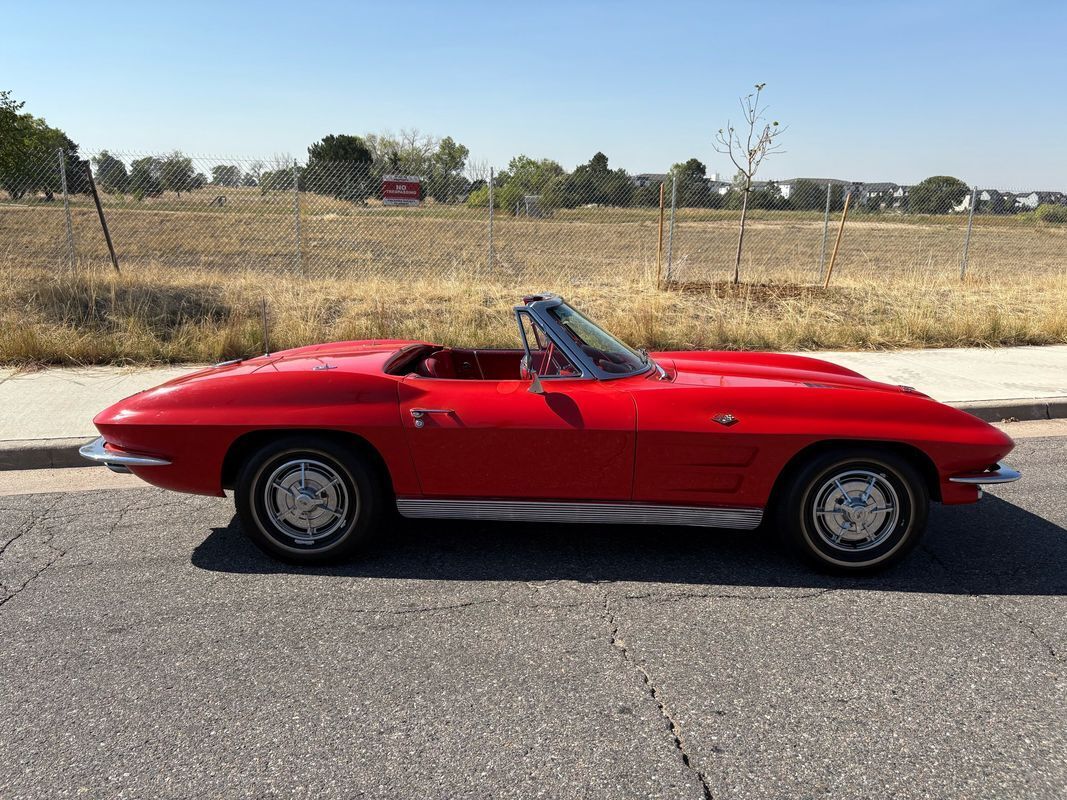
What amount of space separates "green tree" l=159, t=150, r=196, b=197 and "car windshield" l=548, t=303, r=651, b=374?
33.3ft

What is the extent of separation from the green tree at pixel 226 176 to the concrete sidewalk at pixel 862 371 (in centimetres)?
636

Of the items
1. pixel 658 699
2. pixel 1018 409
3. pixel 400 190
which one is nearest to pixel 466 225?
pixel 400 190

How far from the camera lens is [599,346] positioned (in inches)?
155

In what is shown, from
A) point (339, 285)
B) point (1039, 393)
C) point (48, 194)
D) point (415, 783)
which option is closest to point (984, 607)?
point (415, 783)

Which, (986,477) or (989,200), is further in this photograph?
(989,200)

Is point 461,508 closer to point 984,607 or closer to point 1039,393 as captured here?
point 984,607

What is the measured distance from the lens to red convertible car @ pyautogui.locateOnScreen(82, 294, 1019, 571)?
3.49m

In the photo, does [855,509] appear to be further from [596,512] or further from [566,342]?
[566,342]

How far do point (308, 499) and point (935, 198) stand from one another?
60.4ft

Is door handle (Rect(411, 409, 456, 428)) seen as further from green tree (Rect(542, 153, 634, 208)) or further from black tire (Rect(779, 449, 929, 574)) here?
green tree (Rect(542, 153, 634, 208))

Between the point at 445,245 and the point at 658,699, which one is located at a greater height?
the point at 445,245

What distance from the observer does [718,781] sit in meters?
2.28

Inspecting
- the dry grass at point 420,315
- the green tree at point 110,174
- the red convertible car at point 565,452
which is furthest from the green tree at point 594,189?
the red convertible car at point 565,452

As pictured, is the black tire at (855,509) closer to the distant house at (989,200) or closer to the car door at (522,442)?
the car door at (522,442)
